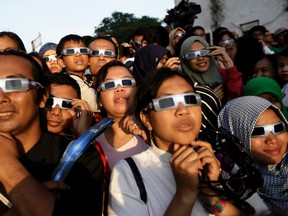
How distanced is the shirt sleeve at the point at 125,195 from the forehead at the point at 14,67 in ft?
2.92

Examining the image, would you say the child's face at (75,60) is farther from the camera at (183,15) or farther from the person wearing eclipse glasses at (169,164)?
the camera at (183,15)

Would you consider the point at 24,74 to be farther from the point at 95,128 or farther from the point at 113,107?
the point at 113,107

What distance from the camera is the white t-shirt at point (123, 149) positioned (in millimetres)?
2748

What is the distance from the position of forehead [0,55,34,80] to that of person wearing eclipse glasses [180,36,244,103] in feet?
7.94

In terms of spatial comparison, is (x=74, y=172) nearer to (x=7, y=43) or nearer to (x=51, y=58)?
(x=7, y=43)

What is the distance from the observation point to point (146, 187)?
6.09 feet

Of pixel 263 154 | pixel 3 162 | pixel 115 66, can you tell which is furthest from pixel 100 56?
pixel 3 162

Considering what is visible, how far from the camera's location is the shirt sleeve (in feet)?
5.82

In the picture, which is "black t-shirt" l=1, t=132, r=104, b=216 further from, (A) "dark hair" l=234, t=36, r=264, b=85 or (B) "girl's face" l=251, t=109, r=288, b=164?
(A) "dark hair" l=234, t=36, r=264, b=85

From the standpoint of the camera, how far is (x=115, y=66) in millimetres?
3244

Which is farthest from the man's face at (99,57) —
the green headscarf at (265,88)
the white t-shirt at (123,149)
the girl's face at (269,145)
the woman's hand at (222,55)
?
the girl's face at (269,145)

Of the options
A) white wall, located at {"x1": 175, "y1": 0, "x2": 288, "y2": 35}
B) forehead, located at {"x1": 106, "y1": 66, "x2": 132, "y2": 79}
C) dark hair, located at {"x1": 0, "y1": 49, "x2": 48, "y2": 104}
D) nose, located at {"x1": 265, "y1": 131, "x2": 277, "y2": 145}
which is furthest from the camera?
white wall, located at {"x1": 175, "y1": 0, "x2": 288, "y2": 35}

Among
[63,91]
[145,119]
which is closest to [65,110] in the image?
[63,91]

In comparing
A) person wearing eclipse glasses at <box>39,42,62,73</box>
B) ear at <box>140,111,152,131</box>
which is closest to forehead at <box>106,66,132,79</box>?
ear at <box>140,111,152,131</box>
